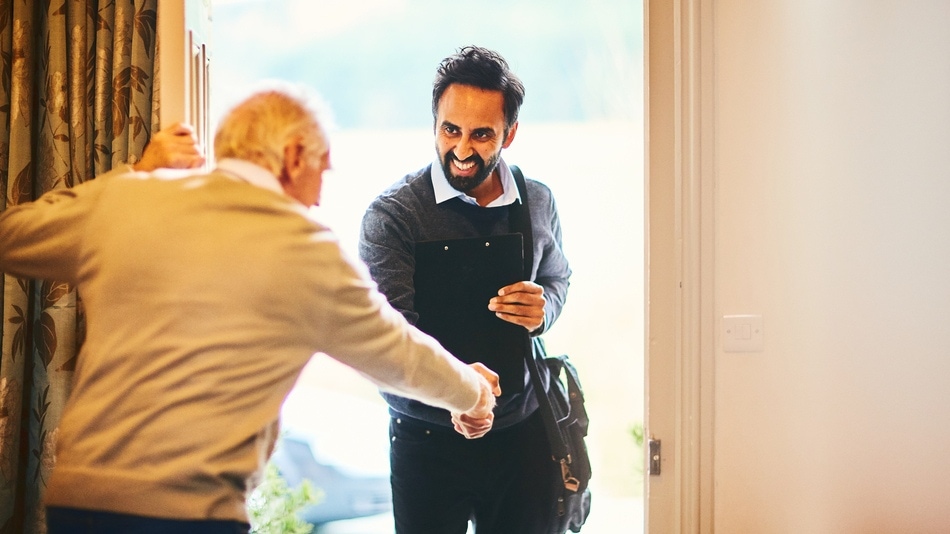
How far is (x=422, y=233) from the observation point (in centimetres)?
182

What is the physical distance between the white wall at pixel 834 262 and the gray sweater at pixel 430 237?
45 cm

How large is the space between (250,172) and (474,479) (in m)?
0.98

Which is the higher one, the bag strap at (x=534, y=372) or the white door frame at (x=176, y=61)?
the white door frame at (x=176, y=61)

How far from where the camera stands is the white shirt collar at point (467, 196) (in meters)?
1.83

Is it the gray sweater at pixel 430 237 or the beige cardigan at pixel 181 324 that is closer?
the beige cardigan at pixel 181 324

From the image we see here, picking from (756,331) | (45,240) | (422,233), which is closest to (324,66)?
(422,233)

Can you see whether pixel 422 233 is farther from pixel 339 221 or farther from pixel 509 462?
pixel 509 462

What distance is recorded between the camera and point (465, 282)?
1.81m

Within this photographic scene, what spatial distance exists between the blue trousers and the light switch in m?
1.35

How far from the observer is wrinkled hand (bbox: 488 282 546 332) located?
1.83m

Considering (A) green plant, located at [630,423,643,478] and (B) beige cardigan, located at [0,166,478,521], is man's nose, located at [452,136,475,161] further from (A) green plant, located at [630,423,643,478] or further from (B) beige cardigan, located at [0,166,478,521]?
(A) green plant, located at [630,423,643,478]

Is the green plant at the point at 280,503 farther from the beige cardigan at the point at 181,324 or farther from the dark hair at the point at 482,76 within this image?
the dark hair at the point at 482,76

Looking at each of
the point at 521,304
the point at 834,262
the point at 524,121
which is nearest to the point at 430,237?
the point at 521,304

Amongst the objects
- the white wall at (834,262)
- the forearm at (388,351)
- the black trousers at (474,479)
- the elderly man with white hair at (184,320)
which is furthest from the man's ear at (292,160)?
the white wall at (834,262)
